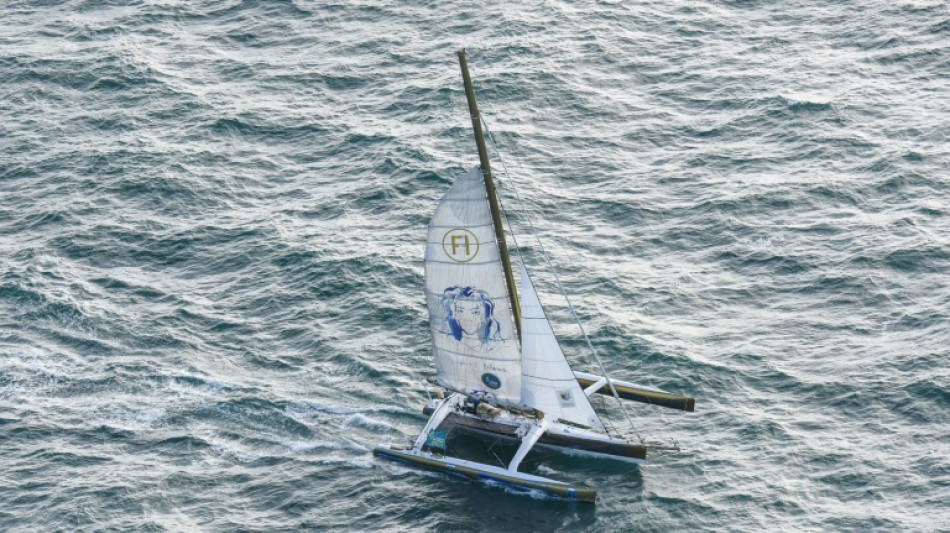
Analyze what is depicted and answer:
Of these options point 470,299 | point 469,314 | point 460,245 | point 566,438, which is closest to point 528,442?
point 566,438

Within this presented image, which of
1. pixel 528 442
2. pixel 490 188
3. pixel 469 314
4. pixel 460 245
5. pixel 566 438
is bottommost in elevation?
pixel 566 438

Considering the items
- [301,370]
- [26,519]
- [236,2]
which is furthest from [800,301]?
[236,2]

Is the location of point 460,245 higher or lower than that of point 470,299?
higher

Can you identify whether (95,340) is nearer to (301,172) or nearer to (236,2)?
(301,172)

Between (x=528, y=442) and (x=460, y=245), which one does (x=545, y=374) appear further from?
(x=460, y=245)

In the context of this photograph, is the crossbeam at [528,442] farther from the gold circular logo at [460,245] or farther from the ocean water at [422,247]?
the gold circular logo at [460,245]

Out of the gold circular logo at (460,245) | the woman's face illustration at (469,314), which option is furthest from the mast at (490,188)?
the woman's face illustration at (469,314)

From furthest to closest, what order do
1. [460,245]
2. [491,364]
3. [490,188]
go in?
[491,364]
[460,245]
[490,188]

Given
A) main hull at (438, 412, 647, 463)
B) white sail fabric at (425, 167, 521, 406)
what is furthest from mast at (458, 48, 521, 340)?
main hull at (438, 412, 647, 463)
